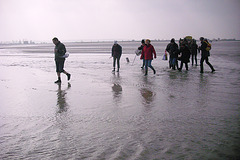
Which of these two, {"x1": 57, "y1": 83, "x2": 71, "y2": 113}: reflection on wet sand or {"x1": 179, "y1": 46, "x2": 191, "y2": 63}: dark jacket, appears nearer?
{"x1": 57, "y1": 83, "x2": 71, "y2": 113}: reflection on wet sand

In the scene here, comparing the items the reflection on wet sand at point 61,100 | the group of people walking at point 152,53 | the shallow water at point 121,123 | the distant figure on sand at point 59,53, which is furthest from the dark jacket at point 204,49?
the reflection on wet sand at point 61,100

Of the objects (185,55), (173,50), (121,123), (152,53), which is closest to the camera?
(121,123)

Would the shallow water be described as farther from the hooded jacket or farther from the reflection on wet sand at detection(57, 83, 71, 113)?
the hooded jacket

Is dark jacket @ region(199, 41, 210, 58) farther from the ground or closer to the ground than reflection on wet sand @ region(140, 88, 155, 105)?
farther from the ground

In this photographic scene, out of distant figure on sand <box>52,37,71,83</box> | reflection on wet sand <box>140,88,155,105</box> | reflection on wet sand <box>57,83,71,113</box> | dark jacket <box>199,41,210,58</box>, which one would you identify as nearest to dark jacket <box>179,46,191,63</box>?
dark jacket <box>199,41,210,58</box>

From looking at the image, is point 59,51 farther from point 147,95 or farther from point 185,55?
point 185,55

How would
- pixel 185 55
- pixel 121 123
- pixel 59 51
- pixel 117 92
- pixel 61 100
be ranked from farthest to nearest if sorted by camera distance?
pixel 185 55, pixel 59 51, pixel 117 92, pixel 61 100, pixel 121 123

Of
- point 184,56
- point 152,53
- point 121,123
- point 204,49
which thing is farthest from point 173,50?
point 121,123

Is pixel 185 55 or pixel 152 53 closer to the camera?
pixel 152 53

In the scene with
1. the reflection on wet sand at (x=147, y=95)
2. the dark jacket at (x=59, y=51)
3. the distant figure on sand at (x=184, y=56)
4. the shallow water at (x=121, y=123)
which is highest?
the dark jacket at (x=59, y=51)

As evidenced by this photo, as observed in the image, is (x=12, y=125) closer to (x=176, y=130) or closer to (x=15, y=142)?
(x=15, y=142)

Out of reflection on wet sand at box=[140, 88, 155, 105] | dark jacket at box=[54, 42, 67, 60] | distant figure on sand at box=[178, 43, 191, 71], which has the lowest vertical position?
reflection on wet sand at box=[140, 88, 155, 105]

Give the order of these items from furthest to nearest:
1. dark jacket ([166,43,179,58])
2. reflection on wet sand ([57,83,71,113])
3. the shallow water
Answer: dark jacket ([166,43,179,58]) → reflection on wet sand ([57,83,71,113]) → the shallow water

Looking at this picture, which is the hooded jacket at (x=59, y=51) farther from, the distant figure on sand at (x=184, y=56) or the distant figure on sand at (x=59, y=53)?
the distant figure on sand at (x=184, y=56)
